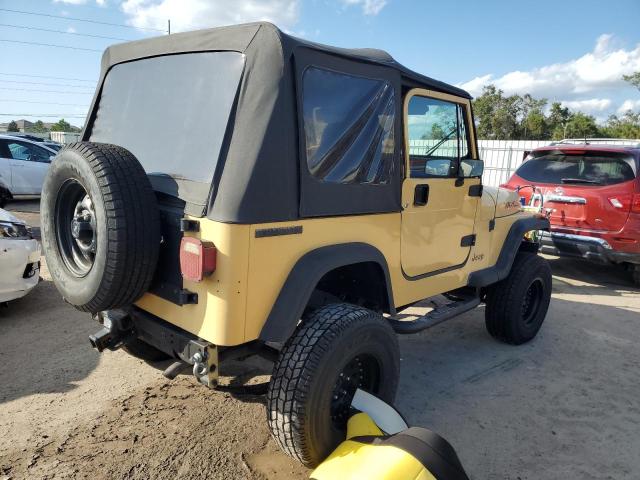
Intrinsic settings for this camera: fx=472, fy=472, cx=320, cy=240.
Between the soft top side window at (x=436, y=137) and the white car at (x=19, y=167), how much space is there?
10.2 m

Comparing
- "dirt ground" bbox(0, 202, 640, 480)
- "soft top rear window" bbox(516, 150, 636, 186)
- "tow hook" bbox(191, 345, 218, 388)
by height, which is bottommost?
"dirt ground" bbox(0, 202, 640, 480)

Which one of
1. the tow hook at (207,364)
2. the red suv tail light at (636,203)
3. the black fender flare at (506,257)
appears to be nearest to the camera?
the tow hook at (207,364)

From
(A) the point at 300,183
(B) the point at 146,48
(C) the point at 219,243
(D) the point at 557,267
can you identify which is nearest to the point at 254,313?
(C) the point at 219,243

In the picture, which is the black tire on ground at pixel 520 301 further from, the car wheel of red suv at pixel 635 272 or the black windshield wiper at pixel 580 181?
the car wheel of red suv at pixel 635 272

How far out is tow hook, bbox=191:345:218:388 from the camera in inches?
87.8

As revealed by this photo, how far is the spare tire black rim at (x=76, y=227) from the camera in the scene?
235 centimetres

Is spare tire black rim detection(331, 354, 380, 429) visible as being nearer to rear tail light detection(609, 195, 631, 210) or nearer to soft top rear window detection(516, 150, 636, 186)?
rear tail light detection(609, 195, 631, 210)

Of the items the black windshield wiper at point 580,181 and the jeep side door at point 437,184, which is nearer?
the jeep side door at point 437,184

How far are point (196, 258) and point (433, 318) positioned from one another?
1899mm

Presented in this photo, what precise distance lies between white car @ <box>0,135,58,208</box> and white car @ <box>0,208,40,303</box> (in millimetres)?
7102

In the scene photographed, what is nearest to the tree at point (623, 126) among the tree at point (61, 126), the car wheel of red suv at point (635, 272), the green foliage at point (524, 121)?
the green foliage at point (524, 121)

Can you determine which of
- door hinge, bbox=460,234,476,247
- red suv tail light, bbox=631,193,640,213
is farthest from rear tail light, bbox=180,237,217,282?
red suv tail light, bbox=631,193,640,213

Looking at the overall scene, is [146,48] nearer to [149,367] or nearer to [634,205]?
[149,367]

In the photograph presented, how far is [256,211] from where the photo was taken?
7.03 feet
